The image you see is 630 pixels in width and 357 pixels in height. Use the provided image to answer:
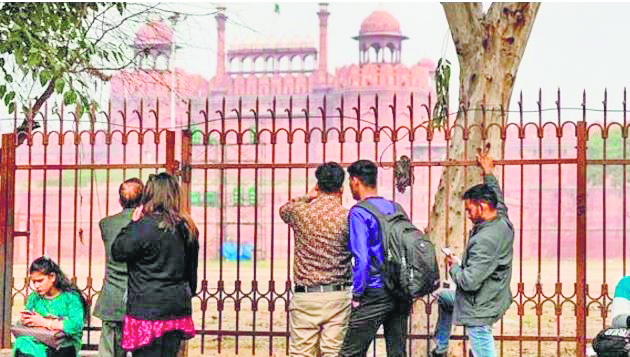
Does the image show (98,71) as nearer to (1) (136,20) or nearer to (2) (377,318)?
(1) (136,20)

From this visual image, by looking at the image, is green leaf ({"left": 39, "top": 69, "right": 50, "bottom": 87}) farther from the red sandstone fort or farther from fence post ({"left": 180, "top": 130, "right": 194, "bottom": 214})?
the red sandstone fort

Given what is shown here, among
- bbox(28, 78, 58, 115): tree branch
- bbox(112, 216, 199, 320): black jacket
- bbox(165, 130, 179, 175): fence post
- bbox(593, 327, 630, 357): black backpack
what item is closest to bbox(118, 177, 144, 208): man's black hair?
bbox(112, 216, 199, 320): black jacket

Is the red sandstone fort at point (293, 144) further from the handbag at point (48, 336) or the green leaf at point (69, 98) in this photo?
the handbag at point (48, 336)

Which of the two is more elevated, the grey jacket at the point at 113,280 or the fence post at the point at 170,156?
the fence post at the point at 170,156

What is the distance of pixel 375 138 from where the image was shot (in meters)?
6.95

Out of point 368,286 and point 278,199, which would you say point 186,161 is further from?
point 278,199

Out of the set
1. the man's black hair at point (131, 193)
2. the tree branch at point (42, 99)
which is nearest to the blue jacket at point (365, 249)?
the man's black hair at point (131, 193)

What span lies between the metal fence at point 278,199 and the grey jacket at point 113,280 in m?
0.99

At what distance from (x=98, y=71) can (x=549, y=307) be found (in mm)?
12514

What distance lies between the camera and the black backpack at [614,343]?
17.1 ft

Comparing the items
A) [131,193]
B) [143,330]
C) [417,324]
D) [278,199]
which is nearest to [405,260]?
[143,330]

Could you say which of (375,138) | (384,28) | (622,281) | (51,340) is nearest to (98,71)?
(375,138)

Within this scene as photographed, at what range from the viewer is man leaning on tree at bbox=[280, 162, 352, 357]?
564 cm

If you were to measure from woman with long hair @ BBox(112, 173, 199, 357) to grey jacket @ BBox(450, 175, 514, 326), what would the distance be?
58.7 inches
